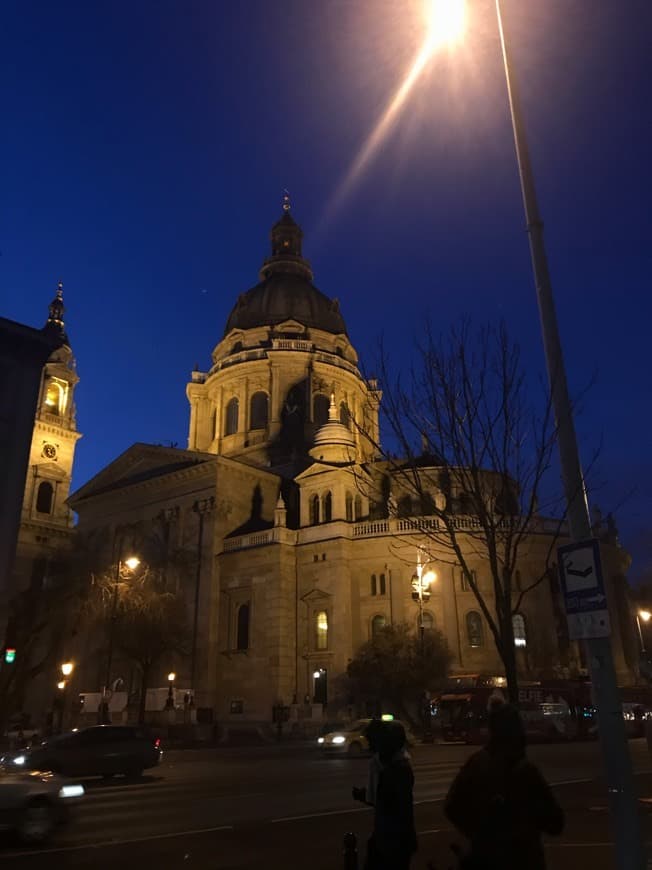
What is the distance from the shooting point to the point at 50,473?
216 ft

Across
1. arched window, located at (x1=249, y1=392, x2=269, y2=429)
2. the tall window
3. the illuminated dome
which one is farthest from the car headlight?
the illuminated dome

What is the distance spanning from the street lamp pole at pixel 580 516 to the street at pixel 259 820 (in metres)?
2.43

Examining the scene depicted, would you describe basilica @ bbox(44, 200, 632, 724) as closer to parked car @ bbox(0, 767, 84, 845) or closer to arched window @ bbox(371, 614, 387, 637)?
arched window @ bbox(371, 614, 387, 637)

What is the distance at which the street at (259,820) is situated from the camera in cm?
901

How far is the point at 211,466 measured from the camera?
167 ft

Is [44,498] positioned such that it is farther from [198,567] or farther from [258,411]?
[198,567]

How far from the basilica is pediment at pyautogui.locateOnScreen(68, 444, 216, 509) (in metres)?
0.14

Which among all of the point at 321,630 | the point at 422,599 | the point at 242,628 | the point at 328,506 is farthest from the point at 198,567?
the point at 422,599

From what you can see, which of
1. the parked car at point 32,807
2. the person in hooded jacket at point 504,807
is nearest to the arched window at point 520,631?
the parked car at point 32,807

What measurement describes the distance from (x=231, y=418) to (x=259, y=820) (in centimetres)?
5547

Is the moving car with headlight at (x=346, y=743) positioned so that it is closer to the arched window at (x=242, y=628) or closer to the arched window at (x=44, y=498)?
the arched window at (x=242, y=628)

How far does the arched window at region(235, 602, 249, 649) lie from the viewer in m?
47.1

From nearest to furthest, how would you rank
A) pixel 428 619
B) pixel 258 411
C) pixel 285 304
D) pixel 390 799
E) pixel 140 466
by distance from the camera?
pixel 390 799
pixel 428 619
pixel 140 466
pixel 258 411
pixel 285 304

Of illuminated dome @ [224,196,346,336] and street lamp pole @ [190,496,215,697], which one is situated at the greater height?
illuminated dome @ [224,196,346,336]
